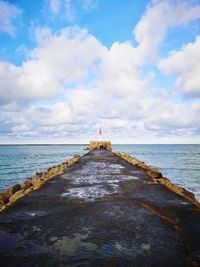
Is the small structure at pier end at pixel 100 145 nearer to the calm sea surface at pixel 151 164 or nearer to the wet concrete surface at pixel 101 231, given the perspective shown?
the calm sea surface at pixel 151 164

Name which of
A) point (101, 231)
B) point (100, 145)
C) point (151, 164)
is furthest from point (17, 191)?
point (100, 145)

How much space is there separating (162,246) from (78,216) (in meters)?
1.30

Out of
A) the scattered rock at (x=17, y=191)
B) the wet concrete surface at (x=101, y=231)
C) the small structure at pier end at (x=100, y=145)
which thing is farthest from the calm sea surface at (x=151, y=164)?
the wet concrete surface at (x=101, y=231)

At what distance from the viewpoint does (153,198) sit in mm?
4254

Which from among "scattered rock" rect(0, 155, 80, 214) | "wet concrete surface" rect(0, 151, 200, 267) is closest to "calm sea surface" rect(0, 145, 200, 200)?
"scattered rock" rect(0, 155, 80, 214)

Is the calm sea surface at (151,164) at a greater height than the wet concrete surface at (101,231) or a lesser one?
lesser

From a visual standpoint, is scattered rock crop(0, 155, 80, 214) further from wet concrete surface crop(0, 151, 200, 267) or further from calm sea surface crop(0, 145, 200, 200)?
calm sea surface crop(0, 145, 200, 200)

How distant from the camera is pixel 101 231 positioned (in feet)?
8.67

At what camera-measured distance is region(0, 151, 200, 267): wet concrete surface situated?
201cm

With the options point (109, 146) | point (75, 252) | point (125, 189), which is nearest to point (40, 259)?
point (75, 252)

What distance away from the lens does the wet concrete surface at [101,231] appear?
2.01 m

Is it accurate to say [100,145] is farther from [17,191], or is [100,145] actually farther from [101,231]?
[101,231]

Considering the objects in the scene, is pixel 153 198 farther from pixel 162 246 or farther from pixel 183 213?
pixel 162 246

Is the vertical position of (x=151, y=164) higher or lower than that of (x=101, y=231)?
lower
